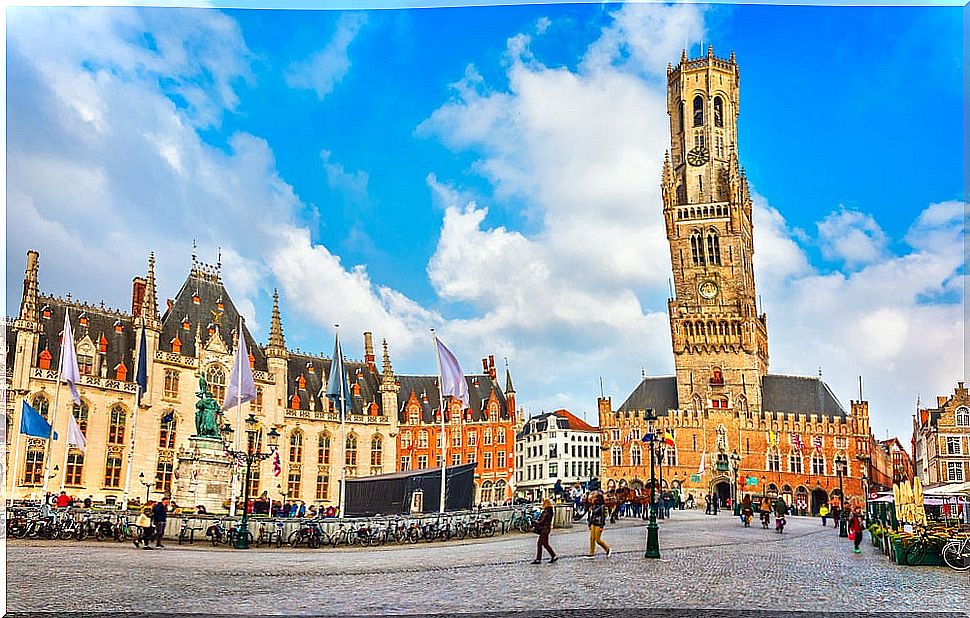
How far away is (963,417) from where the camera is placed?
51906 millimetres

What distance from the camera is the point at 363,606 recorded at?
538 inches

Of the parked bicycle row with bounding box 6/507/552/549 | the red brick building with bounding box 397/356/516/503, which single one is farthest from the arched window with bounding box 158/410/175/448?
the parked bicycle row with bounding box 6/507/552/549

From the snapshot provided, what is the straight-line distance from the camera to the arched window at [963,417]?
170 ft

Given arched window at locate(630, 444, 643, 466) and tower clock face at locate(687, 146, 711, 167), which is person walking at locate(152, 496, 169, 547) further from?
tower clock face at locate(687, 146, 711, 167)

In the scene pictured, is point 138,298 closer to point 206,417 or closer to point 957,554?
point 206,417

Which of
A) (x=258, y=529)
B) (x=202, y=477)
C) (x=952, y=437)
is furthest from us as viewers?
(x=952, y=437)

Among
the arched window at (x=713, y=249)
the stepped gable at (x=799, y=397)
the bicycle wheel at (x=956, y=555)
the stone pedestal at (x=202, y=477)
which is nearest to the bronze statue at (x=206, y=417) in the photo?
the stone pedestal at (x=202, y=477)

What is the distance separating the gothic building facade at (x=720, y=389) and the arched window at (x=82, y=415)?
25688mm

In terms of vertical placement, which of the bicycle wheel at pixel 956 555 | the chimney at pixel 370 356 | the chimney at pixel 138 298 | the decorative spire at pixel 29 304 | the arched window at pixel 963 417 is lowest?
the bicycle wheel at pixel 956 555

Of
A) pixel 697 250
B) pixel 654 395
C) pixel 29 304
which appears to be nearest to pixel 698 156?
pixel 697 250

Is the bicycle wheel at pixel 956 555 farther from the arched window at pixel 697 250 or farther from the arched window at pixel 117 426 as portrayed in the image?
the arched window at pixel 697 250

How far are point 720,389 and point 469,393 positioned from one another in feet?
52.6

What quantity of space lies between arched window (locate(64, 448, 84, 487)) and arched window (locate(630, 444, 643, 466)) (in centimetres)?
2718

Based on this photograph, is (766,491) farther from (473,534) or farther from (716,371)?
(473,534)
